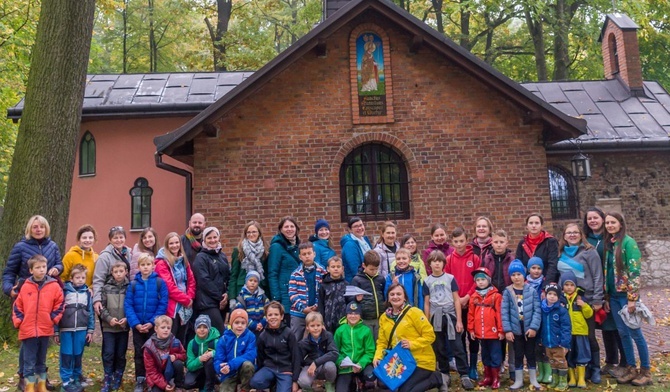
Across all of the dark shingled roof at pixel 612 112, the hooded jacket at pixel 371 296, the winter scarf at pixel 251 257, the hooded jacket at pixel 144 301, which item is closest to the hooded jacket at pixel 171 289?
the hooded jacket at pixel 144 301

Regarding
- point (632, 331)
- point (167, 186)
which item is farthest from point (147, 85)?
point (632, 331)

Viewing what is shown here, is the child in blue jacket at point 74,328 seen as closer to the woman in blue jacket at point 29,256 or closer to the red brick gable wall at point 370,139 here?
the woman in blue jacket at point 29,256

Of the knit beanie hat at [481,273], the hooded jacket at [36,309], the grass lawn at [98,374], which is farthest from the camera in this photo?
the knit beanie hat at [481,273]

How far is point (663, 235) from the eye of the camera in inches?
520

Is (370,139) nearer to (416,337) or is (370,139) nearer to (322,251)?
(322,251)

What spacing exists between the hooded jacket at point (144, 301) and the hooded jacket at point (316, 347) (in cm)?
153

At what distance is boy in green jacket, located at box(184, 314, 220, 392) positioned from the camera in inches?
230

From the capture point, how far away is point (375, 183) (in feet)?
33.9

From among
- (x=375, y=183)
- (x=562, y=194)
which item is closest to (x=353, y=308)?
(x=375, y=183)

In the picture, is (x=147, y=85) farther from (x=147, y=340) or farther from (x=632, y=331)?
(x=632, y=331)

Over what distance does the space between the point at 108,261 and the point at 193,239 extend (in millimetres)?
992

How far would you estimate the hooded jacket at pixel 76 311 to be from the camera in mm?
5973

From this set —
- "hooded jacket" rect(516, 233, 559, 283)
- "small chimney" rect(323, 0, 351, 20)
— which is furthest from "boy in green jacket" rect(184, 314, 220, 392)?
"small chimney" rect(323, 0, 351, 20)

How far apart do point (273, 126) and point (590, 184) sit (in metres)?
7.33
